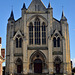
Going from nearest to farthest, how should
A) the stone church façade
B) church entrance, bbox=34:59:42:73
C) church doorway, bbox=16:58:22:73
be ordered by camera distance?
1. the stone church façade
2. church doorway, bbox=16:58:22:73
3. church entrance, bbox=34:59:42:73

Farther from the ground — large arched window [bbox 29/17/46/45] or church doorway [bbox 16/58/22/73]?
large arched window [bbox 29/17/46/45]

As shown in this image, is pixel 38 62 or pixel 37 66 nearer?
pixel 37 66

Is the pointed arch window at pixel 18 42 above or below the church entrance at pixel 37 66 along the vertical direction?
above

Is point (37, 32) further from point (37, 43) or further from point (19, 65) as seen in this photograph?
point (19, 65)

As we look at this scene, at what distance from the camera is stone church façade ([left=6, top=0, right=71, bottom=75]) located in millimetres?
45906

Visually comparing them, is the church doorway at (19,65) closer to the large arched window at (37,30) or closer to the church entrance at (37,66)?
the church entrance at (37,66)

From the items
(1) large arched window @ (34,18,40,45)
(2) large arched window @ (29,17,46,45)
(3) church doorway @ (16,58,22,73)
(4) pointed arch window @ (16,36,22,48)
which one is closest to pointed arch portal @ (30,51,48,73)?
(3) church doorway @ (16,58,22,73)

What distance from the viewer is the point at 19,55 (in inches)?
1825

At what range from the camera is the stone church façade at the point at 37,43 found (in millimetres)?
45906

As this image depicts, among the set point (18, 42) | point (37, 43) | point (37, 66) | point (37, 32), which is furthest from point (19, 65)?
point (37, 32)

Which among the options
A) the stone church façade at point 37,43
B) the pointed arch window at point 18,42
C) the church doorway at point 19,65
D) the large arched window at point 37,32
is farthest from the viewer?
the large arched window at point 37,32

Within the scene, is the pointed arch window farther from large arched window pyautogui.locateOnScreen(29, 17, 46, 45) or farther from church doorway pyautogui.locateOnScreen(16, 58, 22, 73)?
church doorway pyautogui.locateOnScreen(16, 58, 22, 73)

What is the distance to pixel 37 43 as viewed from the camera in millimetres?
47156

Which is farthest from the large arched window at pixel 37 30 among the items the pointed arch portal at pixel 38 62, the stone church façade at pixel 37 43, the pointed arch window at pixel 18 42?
the pointed arch window at pixel 18 42
